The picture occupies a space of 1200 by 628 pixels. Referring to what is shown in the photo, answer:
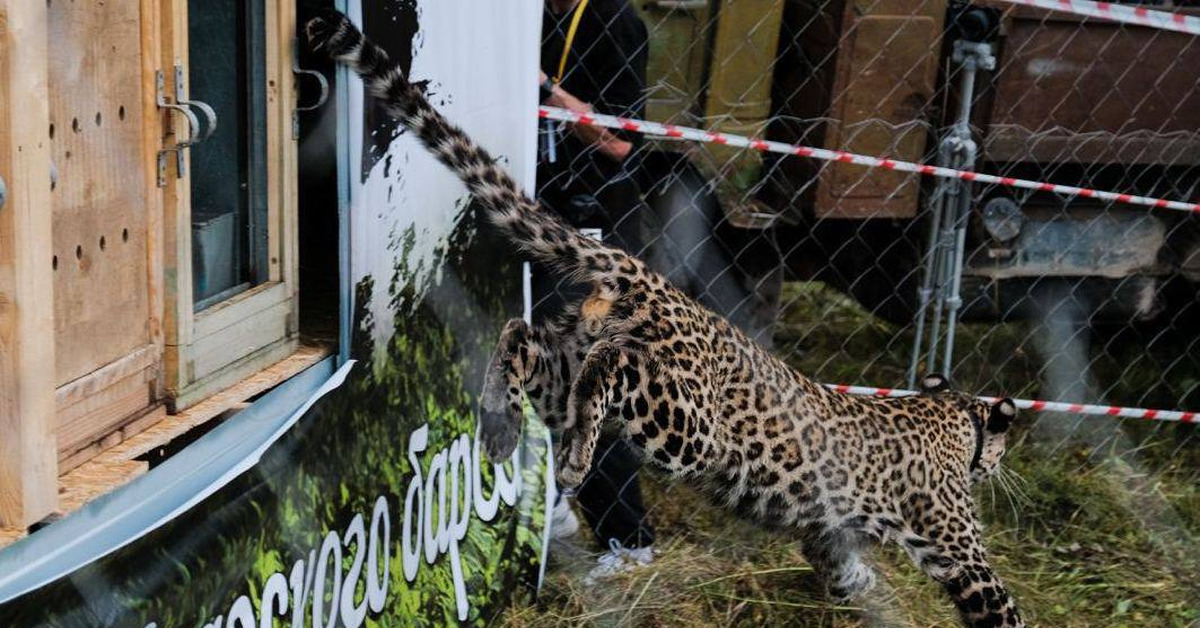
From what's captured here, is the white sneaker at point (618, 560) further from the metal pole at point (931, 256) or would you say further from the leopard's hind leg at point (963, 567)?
the metal pole at point (931, 256)

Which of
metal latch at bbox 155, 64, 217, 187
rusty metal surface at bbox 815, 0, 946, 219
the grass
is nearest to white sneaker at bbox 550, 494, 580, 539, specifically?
the grass

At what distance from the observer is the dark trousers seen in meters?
5.29

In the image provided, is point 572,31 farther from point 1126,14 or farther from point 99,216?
point 99,216

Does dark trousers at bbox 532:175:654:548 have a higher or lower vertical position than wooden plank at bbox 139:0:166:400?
lower

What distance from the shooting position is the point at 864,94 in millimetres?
6023

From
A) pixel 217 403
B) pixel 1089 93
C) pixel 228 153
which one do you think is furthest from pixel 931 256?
pixel 217 403

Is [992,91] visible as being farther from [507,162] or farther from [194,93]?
[194,93]

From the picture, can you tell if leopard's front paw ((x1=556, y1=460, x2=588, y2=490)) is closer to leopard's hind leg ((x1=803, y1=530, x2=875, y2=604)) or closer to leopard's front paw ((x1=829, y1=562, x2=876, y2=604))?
leopard's hind leg ((x1=803, y1=530, x2=875, y2=604))

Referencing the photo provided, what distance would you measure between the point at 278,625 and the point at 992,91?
407 centimetres

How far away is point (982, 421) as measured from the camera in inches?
215

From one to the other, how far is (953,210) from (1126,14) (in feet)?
3.36

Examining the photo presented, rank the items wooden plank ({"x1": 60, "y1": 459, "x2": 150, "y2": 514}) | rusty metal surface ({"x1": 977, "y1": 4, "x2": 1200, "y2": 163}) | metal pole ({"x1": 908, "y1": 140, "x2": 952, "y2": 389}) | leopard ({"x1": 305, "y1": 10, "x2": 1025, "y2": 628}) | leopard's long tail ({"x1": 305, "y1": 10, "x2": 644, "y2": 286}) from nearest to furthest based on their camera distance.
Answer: wooden plank ({"x1": 60, "y1": 459, "x2": 150, "y2": 514}), leopard's long tail ({"x1": 305, "y1": 10, "x2": 644, "y2": 286}), leopard ({"x1": 305, "y1": 10, "x2": 1025, "y2": 628}), metal pole ({"x1": 908, "y1": 140, "x2": 952, "y2": 389}), rusty metal surface ({"x1": 977, "y1": 4, "x2": 1200, "y2": 163})

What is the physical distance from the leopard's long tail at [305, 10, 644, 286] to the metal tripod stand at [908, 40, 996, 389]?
1814mm

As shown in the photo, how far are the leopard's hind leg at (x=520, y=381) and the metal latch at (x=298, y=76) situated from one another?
105cm
